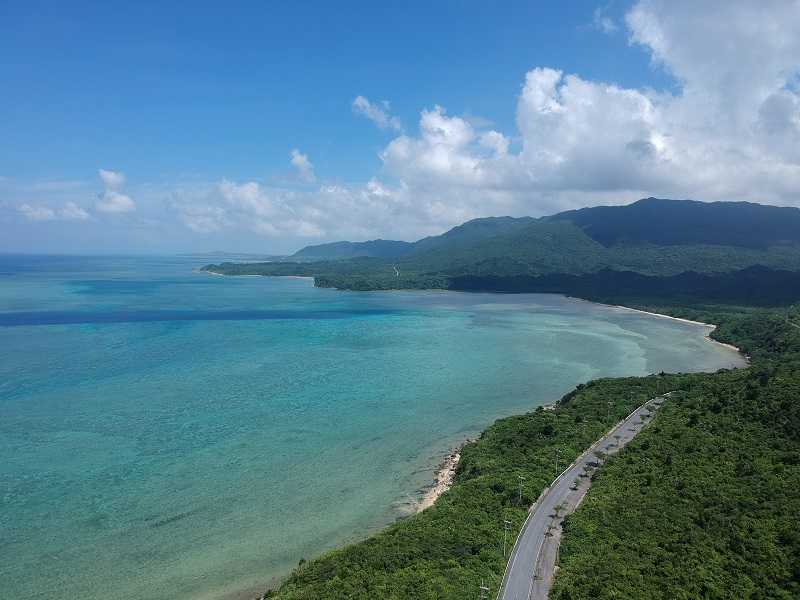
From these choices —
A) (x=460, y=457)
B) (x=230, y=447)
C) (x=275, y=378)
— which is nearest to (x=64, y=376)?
(x=275, y=378)

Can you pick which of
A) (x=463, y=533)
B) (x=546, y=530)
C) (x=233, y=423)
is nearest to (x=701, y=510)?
(x=546, y=530)

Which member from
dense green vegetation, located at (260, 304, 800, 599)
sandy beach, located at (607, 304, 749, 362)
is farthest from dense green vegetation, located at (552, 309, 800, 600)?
sandy beach, located at (607, 304, 749, 362)

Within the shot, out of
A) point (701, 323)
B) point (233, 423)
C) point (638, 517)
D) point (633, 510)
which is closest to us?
point (638, 517)

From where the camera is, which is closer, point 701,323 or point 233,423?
point 233,423

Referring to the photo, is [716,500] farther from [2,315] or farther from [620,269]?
[620,269]

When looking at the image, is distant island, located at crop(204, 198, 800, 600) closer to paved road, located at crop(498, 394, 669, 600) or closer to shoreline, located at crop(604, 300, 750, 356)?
paved road, located at crop(498, 394, 669, 600)

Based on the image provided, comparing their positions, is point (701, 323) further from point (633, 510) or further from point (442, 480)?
point (633, 510)
